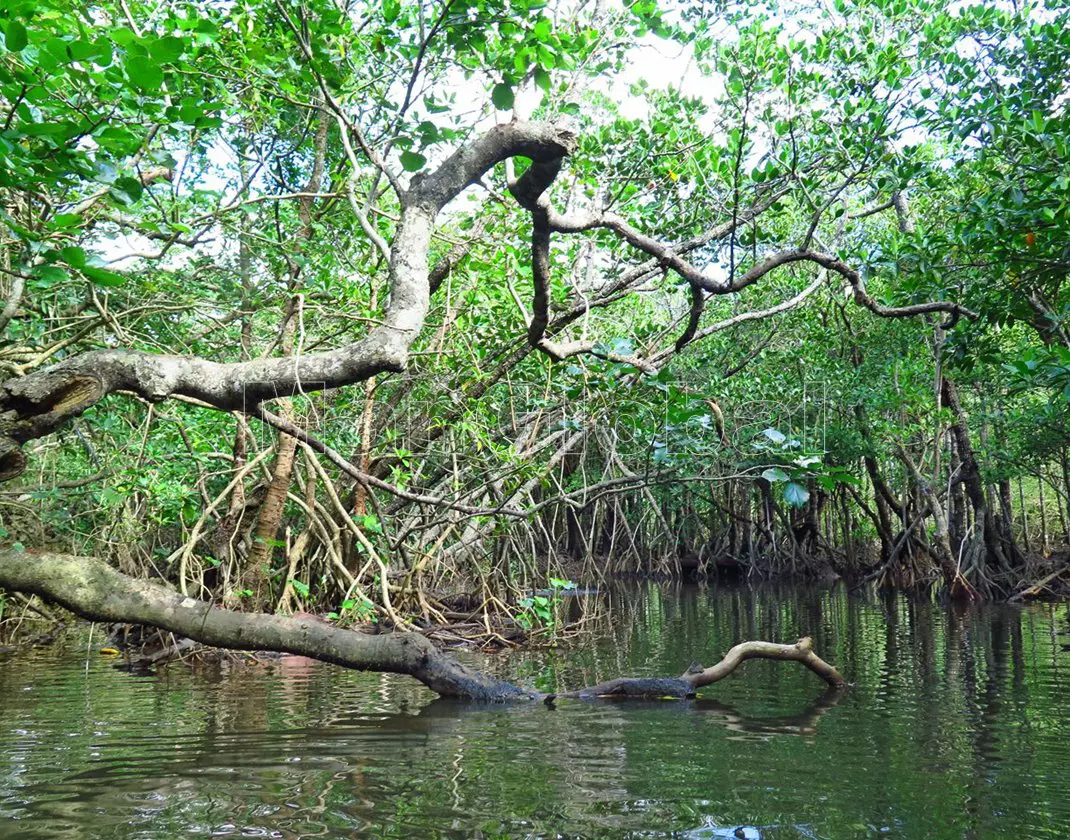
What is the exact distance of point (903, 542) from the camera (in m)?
15.4

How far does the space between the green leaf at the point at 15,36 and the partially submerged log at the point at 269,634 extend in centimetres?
198

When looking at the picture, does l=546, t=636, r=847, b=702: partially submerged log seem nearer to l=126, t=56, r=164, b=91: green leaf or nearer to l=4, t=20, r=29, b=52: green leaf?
l=126, t=56, r=164, b=91: green leaf

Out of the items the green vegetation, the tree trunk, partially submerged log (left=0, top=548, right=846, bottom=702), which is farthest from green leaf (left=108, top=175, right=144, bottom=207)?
the tree trunk

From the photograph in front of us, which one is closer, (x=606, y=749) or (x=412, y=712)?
(x=606, y=749)

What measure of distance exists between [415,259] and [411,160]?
355 millimetres

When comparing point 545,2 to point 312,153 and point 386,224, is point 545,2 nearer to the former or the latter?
point 386,224

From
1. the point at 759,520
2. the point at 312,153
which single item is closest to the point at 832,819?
the point at 312,153

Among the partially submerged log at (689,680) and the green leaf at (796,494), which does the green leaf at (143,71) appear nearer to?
the green leaf at (796,494)

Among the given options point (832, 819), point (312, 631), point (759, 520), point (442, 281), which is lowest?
point (832, 819)

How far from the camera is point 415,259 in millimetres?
3404

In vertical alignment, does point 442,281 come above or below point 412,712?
above

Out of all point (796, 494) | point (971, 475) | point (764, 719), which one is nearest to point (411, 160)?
point (796, 494)

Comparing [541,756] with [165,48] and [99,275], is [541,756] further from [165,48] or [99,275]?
[165,48]

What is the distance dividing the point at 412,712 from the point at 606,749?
5.23ft
